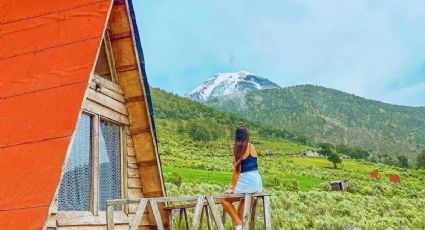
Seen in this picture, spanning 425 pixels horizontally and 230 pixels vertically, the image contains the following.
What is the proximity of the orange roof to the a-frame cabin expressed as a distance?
1cm

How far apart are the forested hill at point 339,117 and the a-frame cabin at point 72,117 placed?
131762mm

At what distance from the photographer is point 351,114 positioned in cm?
17650

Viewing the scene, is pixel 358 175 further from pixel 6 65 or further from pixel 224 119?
pixel 6 65

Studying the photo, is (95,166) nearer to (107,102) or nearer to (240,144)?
(107,102)

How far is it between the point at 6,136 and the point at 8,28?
2.00m

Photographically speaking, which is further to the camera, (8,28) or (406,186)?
(406,186)

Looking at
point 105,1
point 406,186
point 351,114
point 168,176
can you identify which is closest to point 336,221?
point 168,176

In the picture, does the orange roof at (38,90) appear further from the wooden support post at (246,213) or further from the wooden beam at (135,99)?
the wooden support post at (246,213)

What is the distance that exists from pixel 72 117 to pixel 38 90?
727 mm

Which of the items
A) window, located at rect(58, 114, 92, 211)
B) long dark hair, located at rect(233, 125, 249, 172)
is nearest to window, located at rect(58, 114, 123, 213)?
window, located at rect(58, 114, 92, 211)

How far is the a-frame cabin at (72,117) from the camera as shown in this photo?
6156 millimetres

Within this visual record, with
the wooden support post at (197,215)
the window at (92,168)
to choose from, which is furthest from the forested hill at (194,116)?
the wooden support post at (197,215)

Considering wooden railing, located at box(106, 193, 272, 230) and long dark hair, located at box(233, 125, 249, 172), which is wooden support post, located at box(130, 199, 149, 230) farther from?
long dark hair, located at box(233, 125, 249, 172)

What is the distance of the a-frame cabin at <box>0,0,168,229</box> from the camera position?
6156 mm
